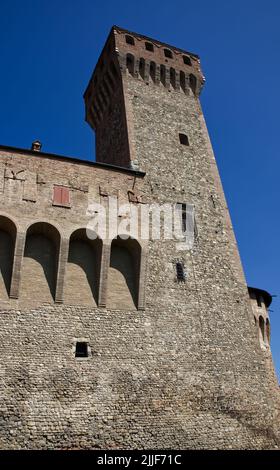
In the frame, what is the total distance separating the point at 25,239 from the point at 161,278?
5.03 m

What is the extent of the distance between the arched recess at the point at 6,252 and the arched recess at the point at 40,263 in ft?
1.40

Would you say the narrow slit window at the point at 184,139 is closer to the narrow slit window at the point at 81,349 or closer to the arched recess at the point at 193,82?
the arched recess at the point at 193,82

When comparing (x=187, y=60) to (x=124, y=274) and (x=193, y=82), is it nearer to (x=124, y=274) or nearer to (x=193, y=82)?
(x=193, y=82)

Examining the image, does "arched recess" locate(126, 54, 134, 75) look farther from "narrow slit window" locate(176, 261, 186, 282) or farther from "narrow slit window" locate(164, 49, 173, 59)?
"narrow slit window" locate(176, 261, 186, 282)

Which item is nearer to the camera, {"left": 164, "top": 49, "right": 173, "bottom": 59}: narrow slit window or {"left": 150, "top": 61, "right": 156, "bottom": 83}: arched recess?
{"left": 150, "top": 61, "right": 156, "bottom": 83}: arched recess

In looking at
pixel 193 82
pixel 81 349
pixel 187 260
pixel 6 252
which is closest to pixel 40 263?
pixel 6 252

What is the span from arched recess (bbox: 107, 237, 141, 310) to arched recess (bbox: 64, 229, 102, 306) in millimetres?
565

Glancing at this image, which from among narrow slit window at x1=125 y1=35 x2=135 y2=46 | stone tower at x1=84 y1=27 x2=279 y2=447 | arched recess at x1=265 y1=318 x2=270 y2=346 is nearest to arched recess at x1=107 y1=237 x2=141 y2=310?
stone tower at x1=84 y1=27 x2=279 y2=447

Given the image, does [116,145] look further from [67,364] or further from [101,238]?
[67,364]

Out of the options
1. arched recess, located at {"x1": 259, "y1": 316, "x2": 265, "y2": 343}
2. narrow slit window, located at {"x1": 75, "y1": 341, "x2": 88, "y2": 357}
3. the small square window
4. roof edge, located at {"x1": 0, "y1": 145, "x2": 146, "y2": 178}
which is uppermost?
roof edge, located at {"x1": 0, "y1": 145, "x2": 146, "y2": 178}

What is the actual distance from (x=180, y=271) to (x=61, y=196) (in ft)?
17.1

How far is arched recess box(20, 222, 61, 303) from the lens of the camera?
13500mm

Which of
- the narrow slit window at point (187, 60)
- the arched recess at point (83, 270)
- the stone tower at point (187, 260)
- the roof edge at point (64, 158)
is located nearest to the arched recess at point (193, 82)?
the stone tower at point (187, 260)

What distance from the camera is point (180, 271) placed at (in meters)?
15.9
